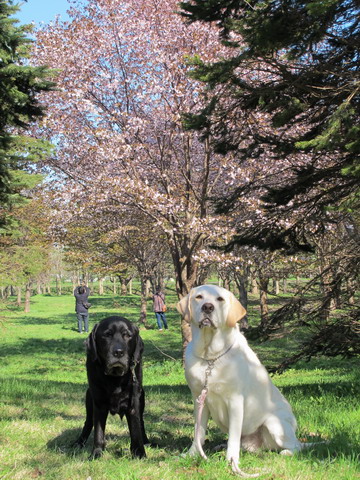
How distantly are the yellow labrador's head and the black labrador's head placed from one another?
26.5 inches

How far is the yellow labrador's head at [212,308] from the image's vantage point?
339 centimetres

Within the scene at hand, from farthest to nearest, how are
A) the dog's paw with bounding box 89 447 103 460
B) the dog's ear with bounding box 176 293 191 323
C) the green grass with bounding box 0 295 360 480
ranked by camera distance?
the dog's paw with bounding box 89 447 103 460 < the dog's ear with bounding box 176 293 191 323 < the green grass with bounding box 0 295 360 480

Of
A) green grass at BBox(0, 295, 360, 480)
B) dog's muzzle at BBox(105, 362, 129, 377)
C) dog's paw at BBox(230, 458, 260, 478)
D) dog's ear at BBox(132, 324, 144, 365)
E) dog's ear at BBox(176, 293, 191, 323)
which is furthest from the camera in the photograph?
dog's ear at BBox(132, 324, 144, 365)

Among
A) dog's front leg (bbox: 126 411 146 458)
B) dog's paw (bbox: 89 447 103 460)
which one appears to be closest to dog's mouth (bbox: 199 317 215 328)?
dog's front leg (bbox: 126 411 146 458)

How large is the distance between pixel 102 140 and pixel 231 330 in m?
9.92

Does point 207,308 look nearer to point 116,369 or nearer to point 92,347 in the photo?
point 116,369

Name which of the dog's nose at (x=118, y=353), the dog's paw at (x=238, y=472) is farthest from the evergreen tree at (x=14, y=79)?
the dog's paw at (x=238, y=472)

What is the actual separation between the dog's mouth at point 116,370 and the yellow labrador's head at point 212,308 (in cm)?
73

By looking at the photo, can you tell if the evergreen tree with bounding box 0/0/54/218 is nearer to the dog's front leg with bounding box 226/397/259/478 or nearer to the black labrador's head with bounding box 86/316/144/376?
the black labrador's head with bounding box 86/316/144/376

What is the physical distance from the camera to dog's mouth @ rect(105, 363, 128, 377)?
12.3 feet

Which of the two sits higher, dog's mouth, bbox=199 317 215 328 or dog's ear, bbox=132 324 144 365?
dog's mouth, bbox=199 317 215 328

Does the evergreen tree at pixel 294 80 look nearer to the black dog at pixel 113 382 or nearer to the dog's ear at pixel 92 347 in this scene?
the black dog at pixel 113 382

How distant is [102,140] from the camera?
1252 cm

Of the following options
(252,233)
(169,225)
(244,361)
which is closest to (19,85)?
(252,233)
